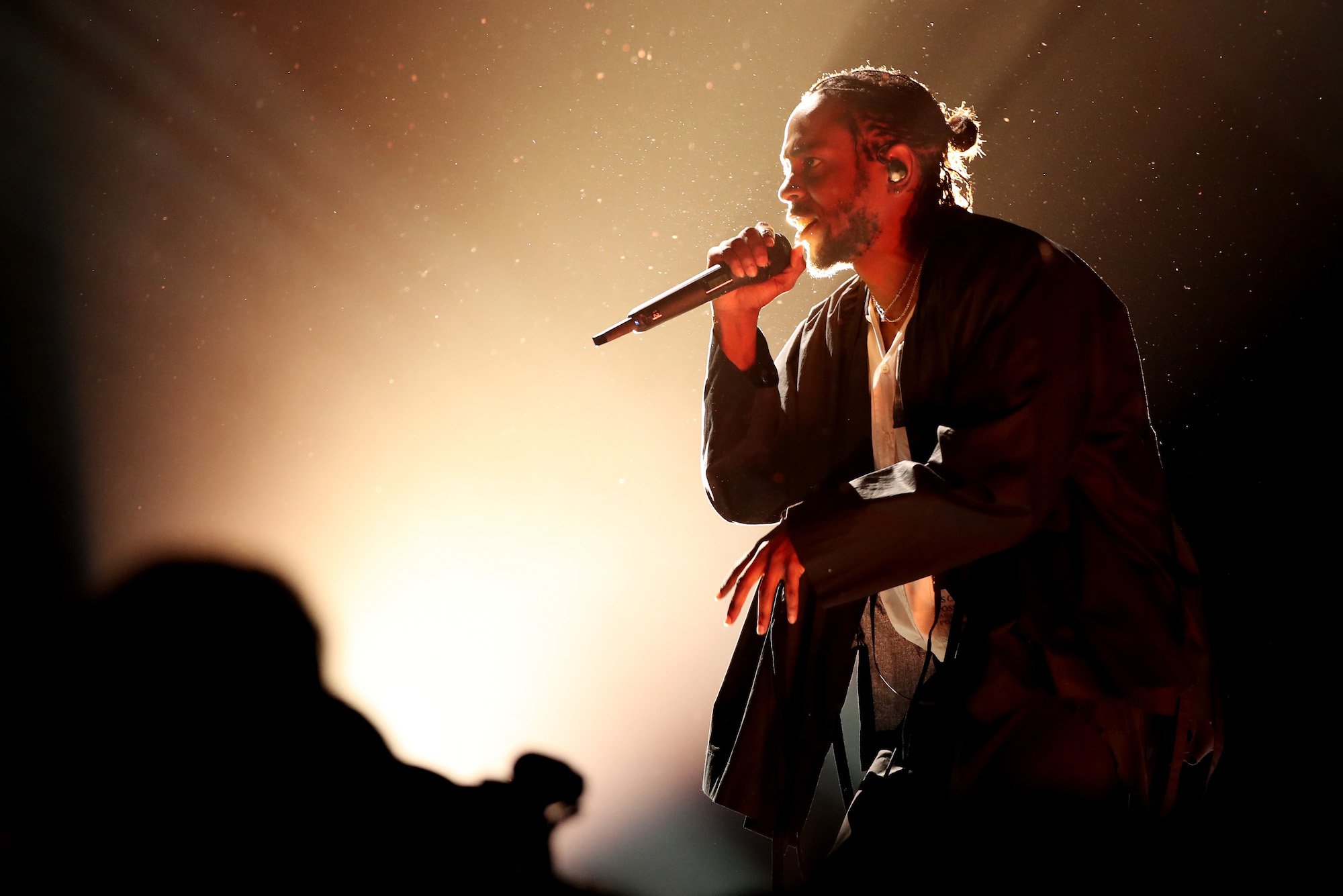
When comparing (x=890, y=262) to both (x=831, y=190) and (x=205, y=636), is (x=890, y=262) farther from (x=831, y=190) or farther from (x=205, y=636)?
(x=205, y=636)

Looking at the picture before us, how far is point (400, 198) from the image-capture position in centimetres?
219

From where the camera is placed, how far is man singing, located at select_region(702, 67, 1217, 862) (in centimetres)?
103

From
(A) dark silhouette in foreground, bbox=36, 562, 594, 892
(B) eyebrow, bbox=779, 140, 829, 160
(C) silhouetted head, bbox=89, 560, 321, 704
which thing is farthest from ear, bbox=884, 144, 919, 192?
(C) silhouetted head, bbox=89, 560, 321, 704

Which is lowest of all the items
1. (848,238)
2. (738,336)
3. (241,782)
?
(241,782)

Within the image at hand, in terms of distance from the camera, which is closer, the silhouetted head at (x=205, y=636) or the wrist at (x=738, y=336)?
the wrist at (x=738, y=336)

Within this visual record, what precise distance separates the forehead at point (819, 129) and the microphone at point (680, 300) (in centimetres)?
25

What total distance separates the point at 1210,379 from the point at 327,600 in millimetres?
1802

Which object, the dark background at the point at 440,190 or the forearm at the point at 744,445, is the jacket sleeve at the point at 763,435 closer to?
the forearm at the point at 744,445

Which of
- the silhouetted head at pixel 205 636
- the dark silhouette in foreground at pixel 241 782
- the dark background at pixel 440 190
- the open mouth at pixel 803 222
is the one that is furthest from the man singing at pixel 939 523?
the silhouetted head at pixel 205 636

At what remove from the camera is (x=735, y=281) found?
138 cm

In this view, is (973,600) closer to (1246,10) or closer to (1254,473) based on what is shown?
(1254,473)

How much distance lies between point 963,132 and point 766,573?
0.98 metres

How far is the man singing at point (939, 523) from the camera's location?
103 centimetres

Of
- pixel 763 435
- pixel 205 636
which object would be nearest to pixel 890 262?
pixel 763 435
